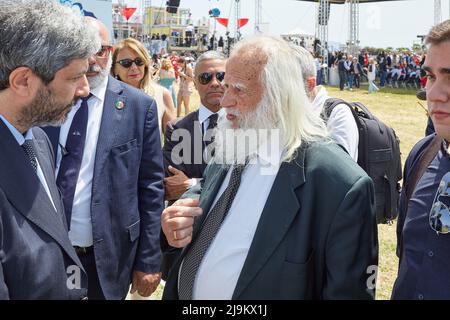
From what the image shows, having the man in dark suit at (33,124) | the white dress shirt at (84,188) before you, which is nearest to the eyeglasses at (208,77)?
the white dress shirt at (84,188)

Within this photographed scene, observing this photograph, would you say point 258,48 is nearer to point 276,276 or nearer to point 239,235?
point 239,235

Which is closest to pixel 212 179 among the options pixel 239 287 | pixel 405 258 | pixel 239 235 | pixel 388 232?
pixel 239 235

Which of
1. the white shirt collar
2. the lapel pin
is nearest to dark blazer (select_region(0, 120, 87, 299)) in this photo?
the lapel pin

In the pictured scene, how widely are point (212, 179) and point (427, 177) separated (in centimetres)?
97

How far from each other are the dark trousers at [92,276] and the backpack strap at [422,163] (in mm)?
1654

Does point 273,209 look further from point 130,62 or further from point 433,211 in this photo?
point 130,62

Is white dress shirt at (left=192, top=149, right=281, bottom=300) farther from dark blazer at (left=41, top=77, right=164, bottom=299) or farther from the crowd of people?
dark blazer at (left=41, top=77, right=164, bottom=299)

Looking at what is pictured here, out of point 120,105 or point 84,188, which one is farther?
point 120,105

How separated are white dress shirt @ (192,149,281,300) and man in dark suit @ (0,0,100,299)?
530 millimetres

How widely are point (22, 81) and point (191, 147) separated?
1.74 metres

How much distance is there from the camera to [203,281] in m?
2.03

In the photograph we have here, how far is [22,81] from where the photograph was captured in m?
1.76

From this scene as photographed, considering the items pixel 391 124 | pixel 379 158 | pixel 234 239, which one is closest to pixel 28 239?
pixel 234 239

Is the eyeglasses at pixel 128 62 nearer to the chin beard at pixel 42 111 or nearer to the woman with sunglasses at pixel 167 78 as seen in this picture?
the chin beard at pixel 42 111
